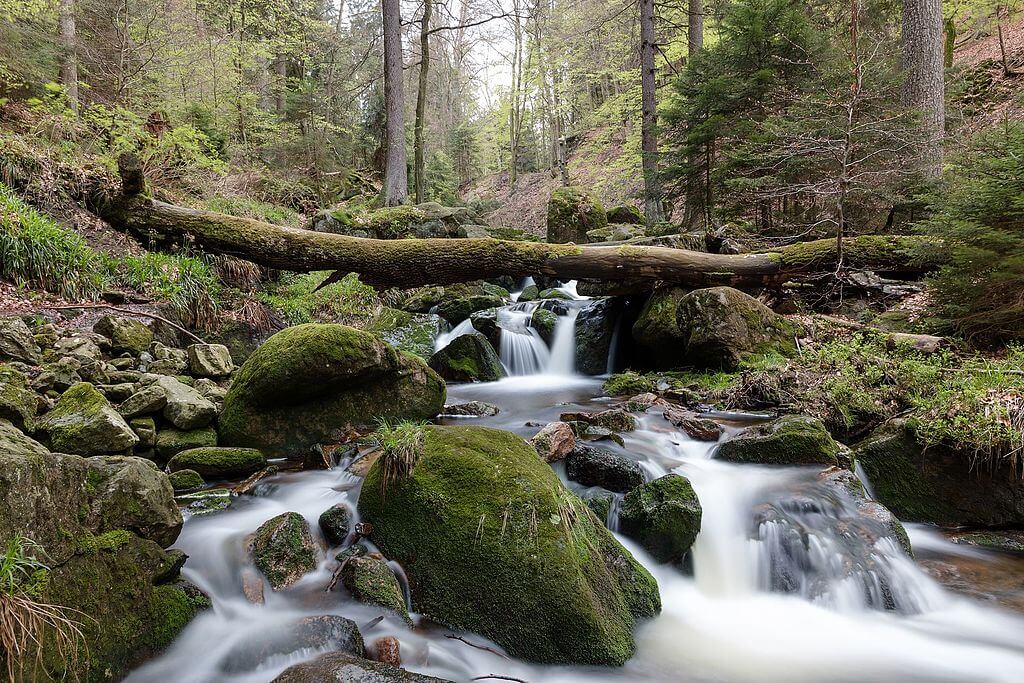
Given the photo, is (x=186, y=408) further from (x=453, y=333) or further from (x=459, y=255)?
(x=453, y=333)

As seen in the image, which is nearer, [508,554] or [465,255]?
[508,554]

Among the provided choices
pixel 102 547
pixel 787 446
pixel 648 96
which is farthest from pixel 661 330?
pixel 648 96

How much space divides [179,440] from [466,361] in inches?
206

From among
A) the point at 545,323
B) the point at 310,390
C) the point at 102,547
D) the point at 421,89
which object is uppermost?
the point at 421,89

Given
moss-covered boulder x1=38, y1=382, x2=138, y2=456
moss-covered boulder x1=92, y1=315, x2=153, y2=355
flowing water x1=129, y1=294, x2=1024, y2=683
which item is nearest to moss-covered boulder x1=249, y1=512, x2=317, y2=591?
flowing water x1=129, y1=294, x2=1024, y2=683

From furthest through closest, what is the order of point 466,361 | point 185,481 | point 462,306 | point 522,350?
point 462,306 → point 522,350 → point 466,361 → point 185,481

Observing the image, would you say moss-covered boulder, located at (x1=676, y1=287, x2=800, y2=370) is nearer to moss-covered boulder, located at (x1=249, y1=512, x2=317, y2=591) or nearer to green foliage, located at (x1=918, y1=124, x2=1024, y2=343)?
green foliage, located at (x1=918, y1=124, x2=1024, y2=343)

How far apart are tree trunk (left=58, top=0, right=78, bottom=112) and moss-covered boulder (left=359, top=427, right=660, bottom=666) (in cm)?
1394

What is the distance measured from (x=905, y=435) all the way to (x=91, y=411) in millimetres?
7013

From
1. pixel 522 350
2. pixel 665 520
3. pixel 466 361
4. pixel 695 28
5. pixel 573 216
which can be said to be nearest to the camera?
pixel 665 520

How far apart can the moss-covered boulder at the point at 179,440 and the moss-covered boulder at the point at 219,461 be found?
0.51 feet

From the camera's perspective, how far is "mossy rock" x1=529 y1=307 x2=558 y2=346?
11.0 meters

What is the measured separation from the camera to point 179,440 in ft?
17.0

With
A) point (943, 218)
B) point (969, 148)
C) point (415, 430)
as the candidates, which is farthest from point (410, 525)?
point (969, 148)
